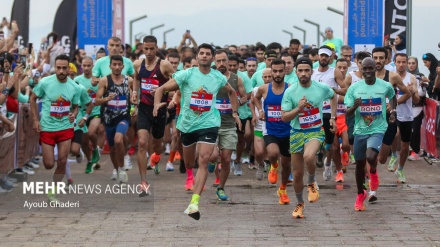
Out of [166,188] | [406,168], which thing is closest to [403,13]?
[406,168]

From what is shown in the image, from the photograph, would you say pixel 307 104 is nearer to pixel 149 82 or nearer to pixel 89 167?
pixel 149 82

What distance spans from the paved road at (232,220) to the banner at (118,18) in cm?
1063

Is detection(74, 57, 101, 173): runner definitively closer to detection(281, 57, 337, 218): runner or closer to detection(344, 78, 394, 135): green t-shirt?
detection(344, 78, 394, 135): green t-shirt

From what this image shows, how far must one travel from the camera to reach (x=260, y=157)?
1686cm

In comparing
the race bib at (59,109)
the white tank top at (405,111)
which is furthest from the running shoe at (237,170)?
the race bib at (59,109)

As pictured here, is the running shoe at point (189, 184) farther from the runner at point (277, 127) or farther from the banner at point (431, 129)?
the banner at point (431, 129)

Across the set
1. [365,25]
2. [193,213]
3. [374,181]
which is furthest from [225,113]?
[365,25]

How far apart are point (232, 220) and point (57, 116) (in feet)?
11.3

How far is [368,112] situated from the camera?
549 inches

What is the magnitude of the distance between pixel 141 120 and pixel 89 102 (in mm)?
798

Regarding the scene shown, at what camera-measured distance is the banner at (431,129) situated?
68.1 feet

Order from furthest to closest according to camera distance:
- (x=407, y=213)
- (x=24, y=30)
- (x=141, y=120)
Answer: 1. (x=24, y=30)
2. (x=141, y=120)
3. (x=407, y=213)

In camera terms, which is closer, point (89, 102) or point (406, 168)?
point (89, 102)

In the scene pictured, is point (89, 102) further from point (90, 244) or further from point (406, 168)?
point (406, 168)
